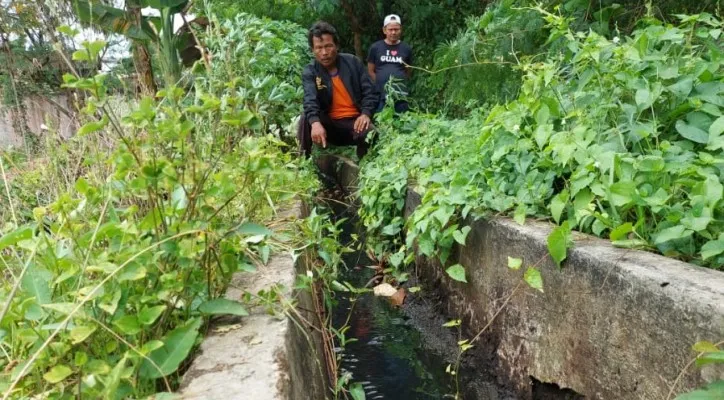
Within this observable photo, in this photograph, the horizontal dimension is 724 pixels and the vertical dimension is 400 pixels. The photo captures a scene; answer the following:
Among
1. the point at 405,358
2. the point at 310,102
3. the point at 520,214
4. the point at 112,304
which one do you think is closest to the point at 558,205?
the point at 520,214

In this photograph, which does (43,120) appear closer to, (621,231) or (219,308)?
(219,308)

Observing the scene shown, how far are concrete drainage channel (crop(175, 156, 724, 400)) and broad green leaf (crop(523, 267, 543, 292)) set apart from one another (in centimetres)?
6

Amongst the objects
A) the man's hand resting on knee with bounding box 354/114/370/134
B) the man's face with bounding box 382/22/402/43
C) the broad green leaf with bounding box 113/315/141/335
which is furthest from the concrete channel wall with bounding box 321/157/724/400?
the man's face with bounding box 382/22/402/43

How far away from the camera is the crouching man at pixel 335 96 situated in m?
5.32

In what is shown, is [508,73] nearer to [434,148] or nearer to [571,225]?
[434,148]

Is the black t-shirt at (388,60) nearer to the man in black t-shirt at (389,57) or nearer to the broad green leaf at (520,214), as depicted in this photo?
the man in black t-shirt at (389,57)

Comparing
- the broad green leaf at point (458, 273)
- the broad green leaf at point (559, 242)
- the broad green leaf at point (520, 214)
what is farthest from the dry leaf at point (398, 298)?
the broad green leaf at point (559, 242)

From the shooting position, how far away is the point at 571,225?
1960 mm

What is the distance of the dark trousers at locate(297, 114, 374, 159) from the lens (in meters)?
5.40

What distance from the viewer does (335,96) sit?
556 cm

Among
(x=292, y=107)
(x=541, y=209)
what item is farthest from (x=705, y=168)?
(x=292, y=107)

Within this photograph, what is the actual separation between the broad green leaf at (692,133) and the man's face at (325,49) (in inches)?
151

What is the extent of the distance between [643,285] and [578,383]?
467 mm

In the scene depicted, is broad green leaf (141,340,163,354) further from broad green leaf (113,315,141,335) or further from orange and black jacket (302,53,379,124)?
orange and black jacket (302,53,379,124)
